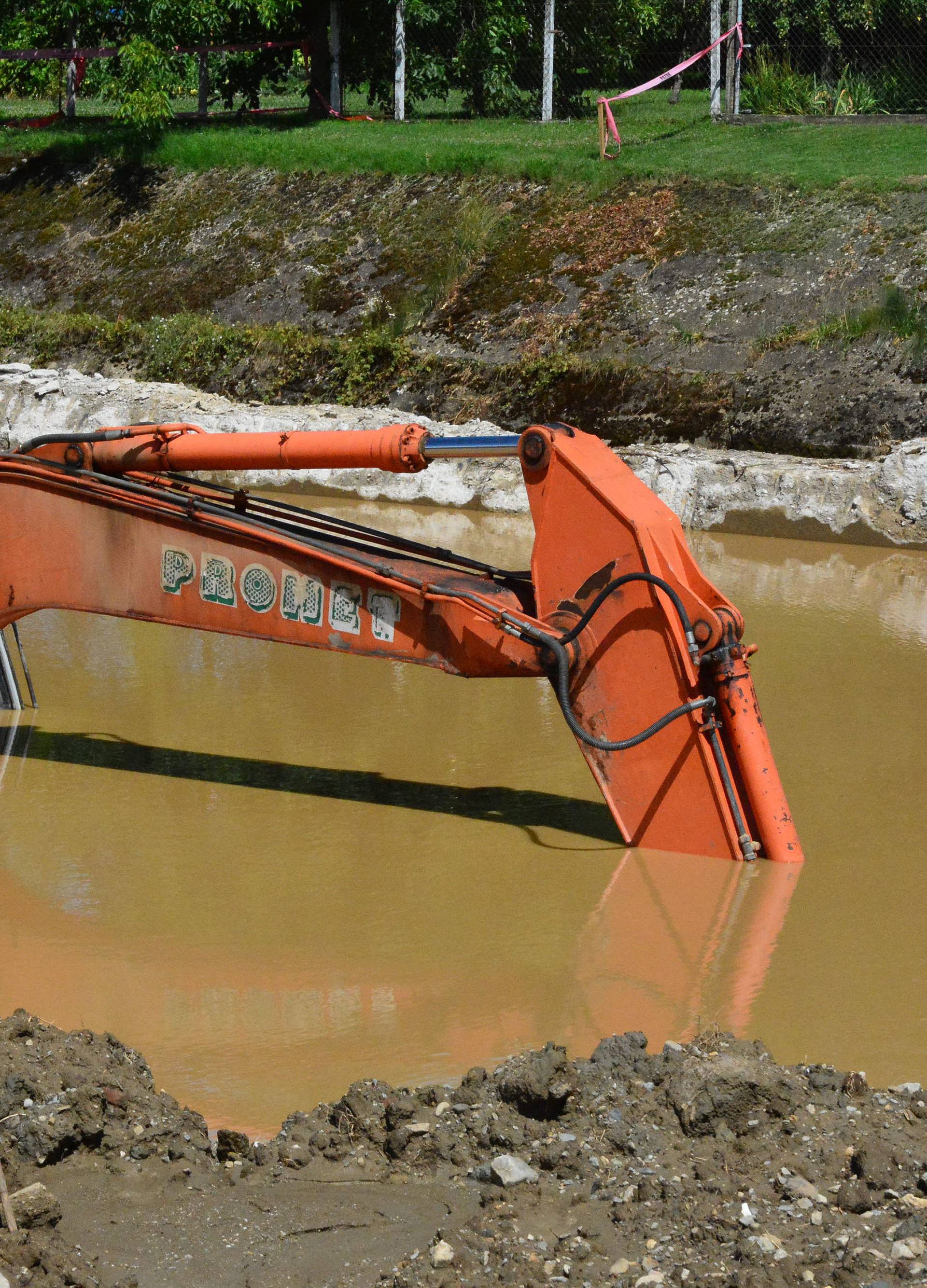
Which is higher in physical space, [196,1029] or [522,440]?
[522,440]

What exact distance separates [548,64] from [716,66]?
300cm

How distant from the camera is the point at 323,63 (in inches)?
945

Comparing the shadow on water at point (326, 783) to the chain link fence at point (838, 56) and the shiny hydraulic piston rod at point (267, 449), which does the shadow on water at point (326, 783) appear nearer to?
the shiny hydraulic piston rod at point (267, 449)

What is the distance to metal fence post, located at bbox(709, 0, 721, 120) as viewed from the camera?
20000mm

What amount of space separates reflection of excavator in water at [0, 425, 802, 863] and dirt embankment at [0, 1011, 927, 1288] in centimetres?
189

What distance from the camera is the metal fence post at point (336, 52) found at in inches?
904

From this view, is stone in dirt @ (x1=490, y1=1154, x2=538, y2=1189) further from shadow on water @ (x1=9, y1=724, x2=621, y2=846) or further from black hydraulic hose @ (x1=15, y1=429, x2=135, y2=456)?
black hydraulic hose @ (x1=15, y1=429, x2=135, y2=456)

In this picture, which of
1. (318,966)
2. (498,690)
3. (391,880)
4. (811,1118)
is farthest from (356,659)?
(811,1118)

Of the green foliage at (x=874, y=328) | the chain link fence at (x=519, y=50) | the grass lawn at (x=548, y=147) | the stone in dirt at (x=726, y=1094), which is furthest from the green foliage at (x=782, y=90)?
the stone in dirt at (x=726, y=1094)

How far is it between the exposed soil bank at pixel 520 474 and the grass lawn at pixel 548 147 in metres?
4.80

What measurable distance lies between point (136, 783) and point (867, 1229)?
4.68 m

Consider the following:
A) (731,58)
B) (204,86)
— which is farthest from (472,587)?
(204,86)

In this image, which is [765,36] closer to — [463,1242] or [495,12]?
[495,12]

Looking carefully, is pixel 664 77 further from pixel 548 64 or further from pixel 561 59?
pixel 561 59
